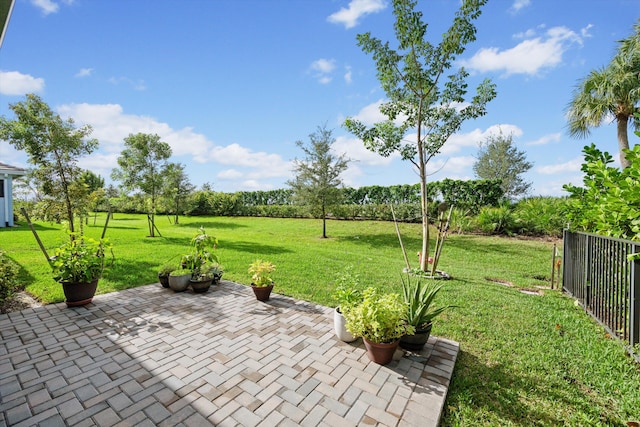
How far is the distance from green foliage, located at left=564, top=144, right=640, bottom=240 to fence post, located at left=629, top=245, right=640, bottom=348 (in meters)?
0.37

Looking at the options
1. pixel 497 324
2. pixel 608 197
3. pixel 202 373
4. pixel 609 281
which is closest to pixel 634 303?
pixel 609 281

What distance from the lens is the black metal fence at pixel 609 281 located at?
3.01 meters

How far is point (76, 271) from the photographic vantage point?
4293mm

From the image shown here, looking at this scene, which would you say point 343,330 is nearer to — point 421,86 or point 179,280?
point 179,280

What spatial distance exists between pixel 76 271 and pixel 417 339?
515 cm

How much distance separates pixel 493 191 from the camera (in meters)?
13.8

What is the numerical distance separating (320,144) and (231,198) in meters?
14.3

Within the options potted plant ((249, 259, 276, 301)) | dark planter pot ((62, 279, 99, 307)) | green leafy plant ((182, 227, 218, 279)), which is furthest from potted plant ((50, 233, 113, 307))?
potted plant ((249, 259, 276, 301))

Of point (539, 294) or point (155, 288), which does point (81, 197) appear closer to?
point (155, 288)

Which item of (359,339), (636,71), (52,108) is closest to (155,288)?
(359,339)

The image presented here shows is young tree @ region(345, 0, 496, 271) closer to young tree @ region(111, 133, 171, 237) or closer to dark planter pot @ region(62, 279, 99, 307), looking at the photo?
dark planter pot @ region(62, 279, 99, 307)

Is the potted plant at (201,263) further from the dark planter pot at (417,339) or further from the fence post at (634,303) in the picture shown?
the fence post at (634,303)

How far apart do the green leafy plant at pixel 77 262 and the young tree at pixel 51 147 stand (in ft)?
14.6

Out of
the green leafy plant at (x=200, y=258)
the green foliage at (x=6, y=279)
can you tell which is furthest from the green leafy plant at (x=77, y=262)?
the green leafy plant at (x=200, y=258)
